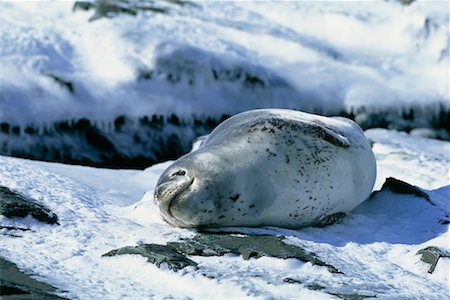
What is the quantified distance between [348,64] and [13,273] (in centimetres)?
655

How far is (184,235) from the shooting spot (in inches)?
156

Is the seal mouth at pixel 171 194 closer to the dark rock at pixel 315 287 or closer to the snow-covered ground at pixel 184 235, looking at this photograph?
the snow-covered ground at pixel 184 235

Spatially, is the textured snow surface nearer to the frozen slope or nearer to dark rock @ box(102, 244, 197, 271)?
the frozen slope

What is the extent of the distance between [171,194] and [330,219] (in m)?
0.87

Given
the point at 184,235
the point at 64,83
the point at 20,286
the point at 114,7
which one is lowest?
the point at 64,83

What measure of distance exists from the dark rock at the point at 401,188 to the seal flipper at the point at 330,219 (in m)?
0.49

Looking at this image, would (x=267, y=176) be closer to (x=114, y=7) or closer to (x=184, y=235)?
(x=184, y=235)

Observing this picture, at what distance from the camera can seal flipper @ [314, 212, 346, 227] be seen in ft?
14.5

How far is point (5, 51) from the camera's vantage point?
795 cm

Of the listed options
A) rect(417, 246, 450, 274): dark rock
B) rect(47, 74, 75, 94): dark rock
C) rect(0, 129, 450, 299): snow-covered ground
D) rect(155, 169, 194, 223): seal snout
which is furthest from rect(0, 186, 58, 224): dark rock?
rect(47, 74, 75, 94): dark rock

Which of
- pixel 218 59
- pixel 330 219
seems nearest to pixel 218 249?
pixel 330 219

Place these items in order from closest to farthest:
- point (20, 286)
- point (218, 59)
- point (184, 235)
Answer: point (20, 286) < point (184, 235) < point (218, 59)

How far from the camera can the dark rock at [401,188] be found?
491cm

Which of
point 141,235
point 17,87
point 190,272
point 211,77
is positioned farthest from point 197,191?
Answer: point 211,77
